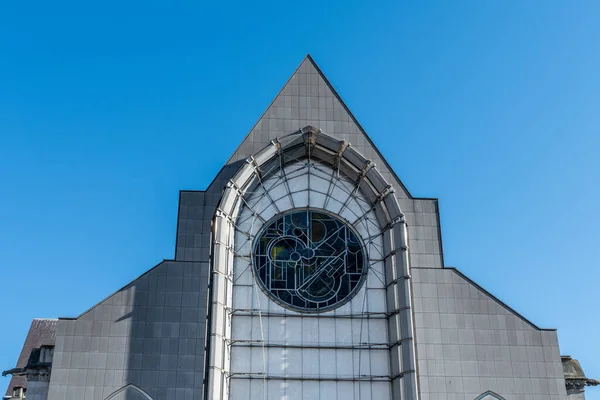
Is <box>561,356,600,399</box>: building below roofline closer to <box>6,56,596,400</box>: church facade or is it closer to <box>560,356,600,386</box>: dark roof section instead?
<box>560,356,600,386</box>: dark roof section

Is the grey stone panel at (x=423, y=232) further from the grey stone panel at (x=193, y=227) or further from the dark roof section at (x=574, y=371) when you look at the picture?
the grey stone panel at (x=193, y=227)

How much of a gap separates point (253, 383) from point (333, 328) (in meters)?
3.42

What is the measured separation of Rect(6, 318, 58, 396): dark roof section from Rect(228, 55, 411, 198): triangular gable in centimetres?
1774

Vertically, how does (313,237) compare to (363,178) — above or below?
below

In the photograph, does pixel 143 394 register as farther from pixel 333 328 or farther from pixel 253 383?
pixel 333 328

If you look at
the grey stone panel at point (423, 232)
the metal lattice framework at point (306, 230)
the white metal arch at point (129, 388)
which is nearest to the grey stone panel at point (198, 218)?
the metal lattice framework at point (306, 230)

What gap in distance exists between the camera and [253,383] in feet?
72.4

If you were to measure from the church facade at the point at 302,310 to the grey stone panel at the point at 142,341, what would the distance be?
0.12 ft

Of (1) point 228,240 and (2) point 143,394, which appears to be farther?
(1) point 228,240

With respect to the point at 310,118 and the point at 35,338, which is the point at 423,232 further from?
the point at 35,338

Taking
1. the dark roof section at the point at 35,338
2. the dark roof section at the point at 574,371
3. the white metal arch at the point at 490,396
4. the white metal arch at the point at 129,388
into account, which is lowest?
the white metal arch at the point at 490,396

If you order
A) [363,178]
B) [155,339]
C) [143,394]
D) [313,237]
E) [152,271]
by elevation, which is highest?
[363,178]

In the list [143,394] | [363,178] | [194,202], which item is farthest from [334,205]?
[143,394]

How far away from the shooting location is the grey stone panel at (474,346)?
22250mm
